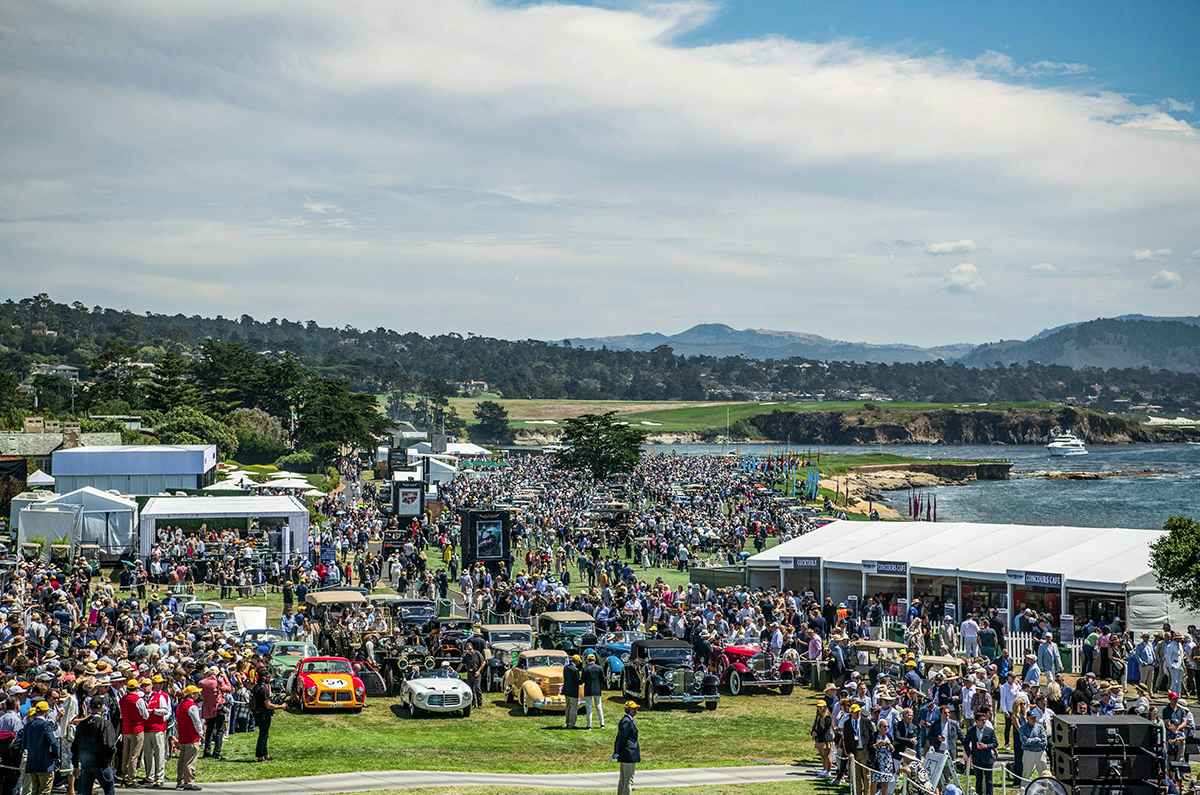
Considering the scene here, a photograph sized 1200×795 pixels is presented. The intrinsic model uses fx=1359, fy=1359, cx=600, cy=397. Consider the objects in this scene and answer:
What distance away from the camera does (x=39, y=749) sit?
15.7m

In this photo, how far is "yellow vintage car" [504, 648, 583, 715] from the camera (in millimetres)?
24984

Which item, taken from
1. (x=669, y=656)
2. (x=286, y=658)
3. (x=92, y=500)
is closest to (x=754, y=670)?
(x=669, y=656)

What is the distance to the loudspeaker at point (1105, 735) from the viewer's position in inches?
608

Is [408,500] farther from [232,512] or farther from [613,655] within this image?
[613,655]

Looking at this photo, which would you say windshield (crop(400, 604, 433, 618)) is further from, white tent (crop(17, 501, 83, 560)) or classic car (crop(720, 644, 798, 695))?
white tent (crop(17, 501, 83, 560))

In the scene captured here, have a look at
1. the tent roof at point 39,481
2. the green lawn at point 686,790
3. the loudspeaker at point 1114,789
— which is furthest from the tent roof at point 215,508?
the loudspeaker at point 1114,789

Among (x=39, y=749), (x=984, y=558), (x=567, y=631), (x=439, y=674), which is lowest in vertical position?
(x=439, y=674)

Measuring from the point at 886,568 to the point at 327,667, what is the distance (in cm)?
1597

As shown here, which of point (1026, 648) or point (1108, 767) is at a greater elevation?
point (1108, 767)

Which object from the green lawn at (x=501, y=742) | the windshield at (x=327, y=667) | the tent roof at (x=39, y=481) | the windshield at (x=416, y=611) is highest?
the tent roof at (x=39, y=481)

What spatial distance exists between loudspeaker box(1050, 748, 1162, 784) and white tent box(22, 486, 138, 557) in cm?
3772

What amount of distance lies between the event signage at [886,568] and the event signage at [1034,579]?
3.19m

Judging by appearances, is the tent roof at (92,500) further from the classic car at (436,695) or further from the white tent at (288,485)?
the classic car at (436,695)

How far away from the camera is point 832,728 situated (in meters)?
20.3
